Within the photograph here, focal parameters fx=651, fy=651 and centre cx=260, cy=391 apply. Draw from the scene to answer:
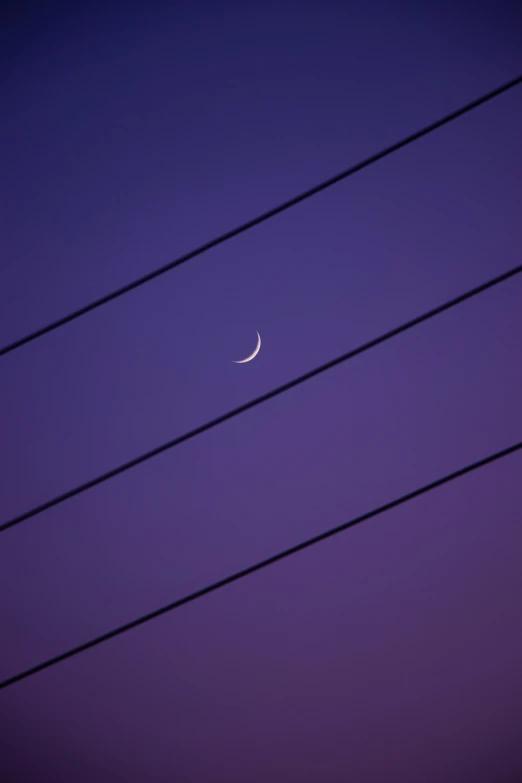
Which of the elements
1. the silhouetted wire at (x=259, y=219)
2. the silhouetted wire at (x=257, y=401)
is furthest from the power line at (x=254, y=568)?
the silhouetted wire at (x=259, y=219)

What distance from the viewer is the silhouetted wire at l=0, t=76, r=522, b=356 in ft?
3.07

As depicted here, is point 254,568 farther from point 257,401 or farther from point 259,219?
point 259,219

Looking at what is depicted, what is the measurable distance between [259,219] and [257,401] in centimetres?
27

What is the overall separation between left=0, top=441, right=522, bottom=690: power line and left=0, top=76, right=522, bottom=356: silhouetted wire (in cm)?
48

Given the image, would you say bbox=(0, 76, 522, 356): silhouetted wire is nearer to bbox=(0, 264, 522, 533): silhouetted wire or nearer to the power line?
bbox=(0, 264, 522, 533): silhouetted wire

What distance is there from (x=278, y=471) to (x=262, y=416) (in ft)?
0.30

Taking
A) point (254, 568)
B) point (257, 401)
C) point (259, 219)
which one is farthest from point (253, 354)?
point (254, 568)

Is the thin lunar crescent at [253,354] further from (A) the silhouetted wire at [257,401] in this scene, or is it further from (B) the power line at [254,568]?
(B) the power line at [254,568]

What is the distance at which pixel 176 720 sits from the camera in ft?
3.71

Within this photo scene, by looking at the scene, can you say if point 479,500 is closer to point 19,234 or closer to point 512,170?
point 512,170

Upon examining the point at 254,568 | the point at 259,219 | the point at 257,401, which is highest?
the point at 259,219

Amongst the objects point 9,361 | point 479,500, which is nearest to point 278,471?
point 479,500

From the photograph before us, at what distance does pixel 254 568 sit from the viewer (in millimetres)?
1054

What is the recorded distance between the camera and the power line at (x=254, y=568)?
1.02 meters
